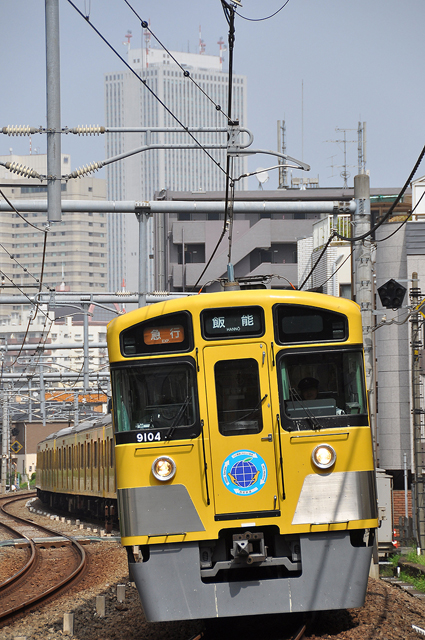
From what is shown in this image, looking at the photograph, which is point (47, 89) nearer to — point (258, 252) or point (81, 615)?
point (81, 615)

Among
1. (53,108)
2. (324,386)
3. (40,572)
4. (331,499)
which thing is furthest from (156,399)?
(40,572)

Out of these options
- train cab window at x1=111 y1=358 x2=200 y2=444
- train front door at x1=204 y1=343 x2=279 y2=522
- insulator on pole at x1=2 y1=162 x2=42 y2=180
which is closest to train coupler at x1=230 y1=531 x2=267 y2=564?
train front door at x1=204 y1=343 x2=279 y2=522

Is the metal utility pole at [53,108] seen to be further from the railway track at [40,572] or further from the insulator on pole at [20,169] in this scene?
the railway track at [40,572]

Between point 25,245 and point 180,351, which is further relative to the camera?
point 25,245

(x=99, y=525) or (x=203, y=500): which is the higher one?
(x=203, y=500)

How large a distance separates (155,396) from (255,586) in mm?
1855

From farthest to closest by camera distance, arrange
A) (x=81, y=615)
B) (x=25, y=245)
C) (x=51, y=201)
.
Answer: (x=25, y=245) → (x=51, y=201) → (x=81, y=615)

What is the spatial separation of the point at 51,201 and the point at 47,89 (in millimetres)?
1344

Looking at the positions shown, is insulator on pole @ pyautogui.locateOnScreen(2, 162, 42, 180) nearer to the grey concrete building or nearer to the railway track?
the railway track

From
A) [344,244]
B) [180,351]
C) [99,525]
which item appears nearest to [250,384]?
[180,351]

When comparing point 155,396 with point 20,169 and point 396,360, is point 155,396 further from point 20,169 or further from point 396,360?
point 396,360

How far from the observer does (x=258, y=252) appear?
2024 inches

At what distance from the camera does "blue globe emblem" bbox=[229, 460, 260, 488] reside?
7.48 meters

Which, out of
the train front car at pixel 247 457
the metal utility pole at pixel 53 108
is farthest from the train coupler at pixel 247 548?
the metal utility pole at pixel 53 108
